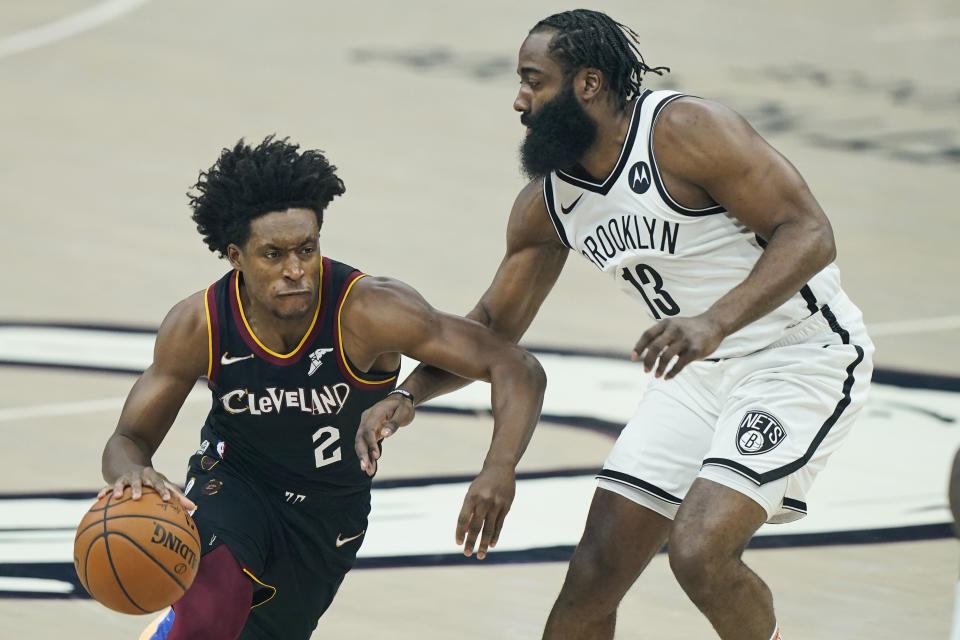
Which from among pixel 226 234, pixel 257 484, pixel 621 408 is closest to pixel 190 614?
pixel 257 484

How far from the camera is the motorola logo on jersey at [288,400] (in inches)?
193

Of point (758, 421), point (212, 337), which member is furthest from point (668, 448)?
point (212, 337)

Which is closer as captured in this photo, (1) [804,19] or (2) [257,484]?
(2) [257,484]

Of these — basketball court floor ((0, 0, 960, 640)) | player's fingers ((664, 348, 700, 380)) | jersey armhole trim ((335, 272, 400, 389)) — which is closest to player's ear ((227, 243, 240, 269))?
jersey armhole trim ((335, 272, 400, 389))

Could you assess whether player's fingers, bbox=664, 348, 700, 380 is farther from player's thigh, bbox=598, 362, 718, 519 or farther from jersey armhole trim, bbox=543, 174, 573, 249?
jersey armhole trim, bbox=543, 174, 573, 249

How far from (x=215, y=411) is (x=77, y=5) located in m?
14.2

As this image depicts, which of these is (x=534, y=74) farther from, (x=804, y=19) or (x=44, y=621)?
(x=804, y=19)

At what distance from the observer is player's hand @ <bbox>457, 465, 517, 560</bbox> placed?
4.48 metres

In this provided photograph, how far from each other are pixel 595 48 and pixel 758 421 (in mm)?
1294

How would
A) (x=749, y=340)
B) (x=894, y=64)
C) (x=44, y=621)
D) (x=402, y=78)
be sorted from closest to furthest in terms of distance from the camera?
(x=749, y=340)
(x=44, y=621)
(x=402, y=78)
(x=894, y=64)

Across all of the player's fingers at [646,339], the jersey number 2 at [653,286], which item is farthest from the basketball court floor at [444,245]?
the player's fingers at [646,339]

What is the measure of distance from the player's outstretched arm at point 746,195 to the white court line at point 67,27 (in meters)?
12.6

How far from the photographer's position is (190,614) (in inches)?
182

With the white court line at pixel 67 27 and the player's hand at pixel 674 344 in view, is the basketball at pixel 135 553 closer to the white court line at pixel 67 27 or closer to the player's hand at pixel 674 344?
the player's hand at pixel 674 344
